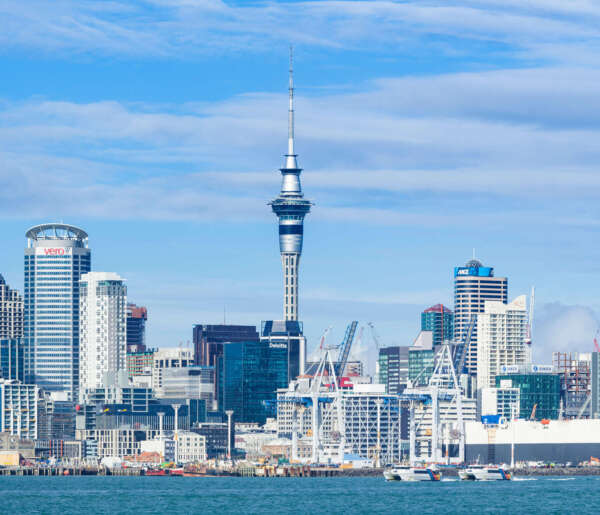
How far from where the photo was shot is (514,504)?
198250mm

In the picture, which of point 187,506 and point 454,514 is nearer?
point 454,514

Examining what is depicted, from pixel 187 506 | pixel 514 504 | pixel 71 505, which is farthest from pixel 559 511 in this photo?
pixel 71 505

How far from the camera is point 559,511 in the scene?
186125 millimetres

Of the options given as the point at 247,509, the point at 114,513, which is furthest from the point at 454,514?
the point at 114,513

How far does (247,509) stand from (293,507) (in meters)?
7.17

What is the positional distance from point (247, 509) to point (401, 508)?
59.3 feet

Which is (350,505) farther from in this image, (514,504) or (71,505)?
(71,505)

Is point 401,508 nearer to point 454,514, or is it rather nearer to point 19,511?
point 454,514

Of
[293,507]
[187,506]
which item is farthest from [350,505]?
[187,506]

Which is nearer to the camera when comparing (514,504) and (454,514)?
(454,514)

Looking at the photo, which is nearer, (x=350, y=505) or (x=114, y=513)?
(x=114, y=513)

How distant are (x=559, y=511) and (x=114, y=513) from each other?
50417 mm

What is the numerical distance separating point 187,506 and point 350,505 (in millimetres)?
19806

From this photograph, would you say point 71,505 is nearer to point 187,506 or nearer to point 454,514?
point 187,506
